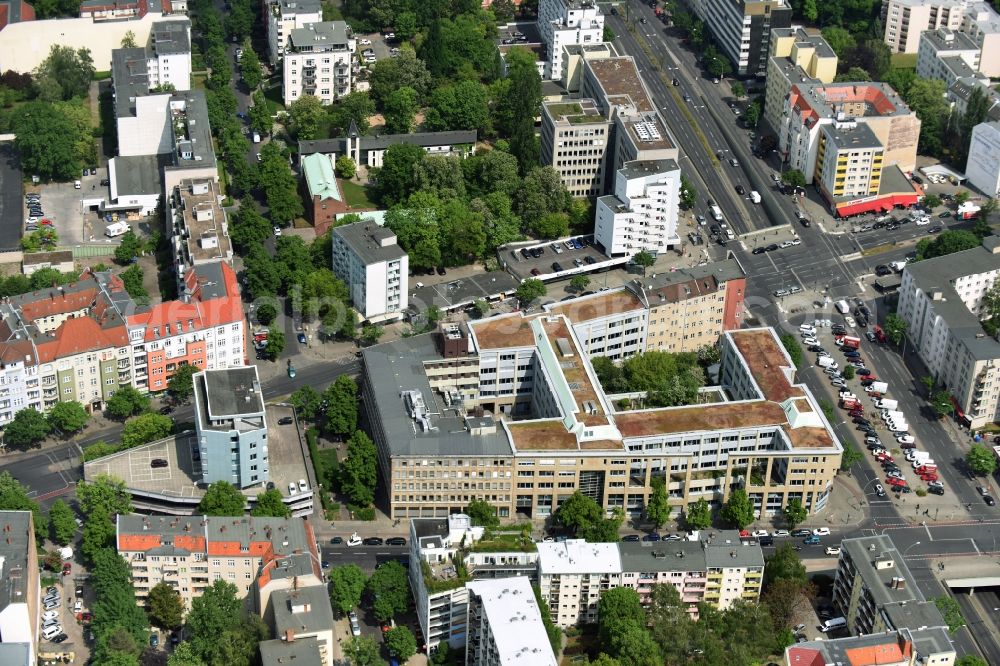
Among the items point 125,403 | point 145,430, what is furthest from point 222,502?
point 125,403

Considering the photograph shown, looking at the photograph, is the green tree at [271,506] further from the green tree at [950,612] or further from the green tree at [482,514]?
the green tree at [950,612]

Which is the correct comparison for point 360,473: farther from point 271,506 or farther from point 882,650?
point 882,650

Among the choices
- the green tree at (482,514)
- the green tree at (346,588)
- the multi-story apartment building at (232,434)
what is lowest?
the green tree at (346,588)

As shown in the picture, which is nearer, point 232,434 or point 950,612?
point 950,612

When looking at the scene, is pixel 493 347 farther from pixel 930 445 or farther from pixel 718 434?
pixel 930 445

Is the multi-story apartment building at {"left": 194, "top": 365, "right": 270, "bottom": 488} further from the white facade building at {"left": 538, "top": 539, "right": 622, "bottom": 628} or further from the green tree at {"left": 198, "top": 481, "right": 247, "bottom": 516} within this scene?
the white facade building at {"left": 538, "top": 539, "right": 622, "bottom": 628}

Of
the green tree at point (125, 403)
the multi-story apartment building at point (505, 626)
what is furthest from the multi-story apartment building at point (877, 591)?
the green tree at point (125, 403)

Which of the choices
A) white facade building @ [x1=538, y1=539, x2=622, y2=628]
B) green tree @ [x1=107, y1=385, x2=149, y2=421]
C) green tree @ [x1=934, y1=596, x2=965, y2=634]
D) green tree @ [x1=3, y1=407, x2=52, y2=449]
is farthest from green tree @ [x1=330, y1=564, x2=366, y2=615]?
green tree @ [x1=934, y1=596, x2=965, y2=634]
